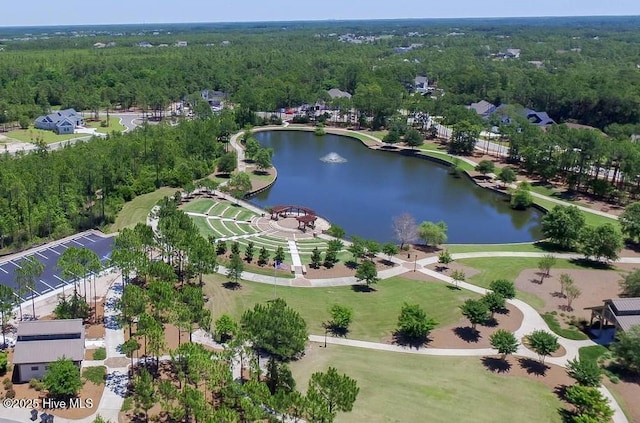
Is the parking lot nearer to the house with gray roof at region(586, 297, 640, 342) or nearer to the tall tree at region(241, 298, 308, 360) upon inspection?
the tall tree at region(241, 298, 308, 360)

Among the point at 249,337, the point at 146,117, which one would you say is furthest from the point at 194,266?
the point at 146,117

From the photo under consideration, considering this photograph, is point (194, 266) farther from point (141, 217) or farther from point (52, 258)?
point (141, 217)

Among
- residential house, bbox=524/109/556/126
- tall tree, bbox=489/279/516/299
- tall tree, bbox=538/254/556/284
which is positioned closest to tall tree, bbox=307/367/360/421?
tall tree, bbox=489/279/516/299

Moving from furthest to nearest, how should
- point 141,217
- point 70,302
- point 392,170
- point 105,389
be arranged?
point 392,170
point 141,217
point 70,302
point 105,389

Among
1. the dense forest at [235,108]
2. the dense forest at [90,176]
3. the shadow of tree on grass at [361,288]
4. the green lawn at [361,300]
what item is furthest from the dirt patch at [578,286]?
the dense forest at [90,176]

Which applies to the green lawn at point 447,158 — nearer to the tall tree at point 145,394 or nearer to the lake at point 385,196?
the lake at point 385,196

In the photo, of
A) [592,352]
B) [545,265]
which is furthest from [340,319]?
[545,265]

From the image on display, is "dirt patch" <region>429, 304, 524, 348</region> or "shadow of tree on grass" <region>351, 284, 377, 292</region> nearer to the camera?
"dirt patch" <region>429, 304, 524, 348</region>
